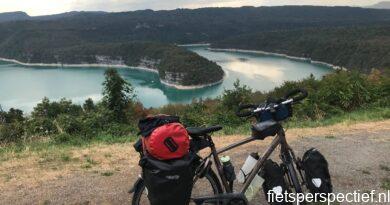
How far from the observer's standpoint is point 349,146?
7.56 metres

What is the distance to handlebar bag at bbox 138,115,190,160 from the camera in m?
3.93

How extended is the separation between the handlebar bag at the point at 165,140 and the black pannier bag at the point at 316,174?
4.54 ft

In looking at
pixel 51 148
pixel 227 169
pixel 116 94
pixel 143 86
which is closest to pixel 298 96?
pixel 227 169

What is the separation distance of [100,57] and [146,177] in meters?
175

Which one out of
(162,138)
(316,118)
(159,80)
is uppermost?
(162,138)

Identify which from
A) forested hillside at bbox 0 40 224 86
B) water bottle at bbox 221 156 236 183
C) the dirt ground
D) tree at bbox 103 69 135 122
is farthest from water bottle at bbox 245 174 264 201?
forested hillside at bbox 0 40 224 86

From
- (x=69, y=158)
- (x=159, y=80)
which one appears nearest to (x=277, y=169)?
(x=69, y=158)

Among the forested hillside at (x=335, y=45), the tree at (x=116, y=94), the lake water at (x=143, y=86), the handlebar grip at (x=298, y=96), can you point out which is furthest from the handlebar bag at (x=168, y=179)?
the forested hillside at (x=335, y=45)

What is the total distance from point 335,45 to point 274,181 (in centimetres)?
14505

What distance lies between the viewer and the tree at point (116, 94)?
794 inches

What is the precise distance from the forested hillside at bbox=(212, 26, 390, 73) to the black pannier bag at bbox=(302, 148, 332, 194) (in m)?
88.2

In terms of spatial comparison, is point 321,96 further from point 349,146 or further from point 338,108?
point 349,146

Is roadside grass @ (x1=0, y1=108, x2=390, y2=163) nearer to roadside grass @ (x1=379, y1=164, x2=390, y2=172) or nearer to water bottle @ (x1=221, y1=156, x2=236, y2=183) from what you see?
roadside grass @ (x1=379, y1=164, x2=390, y2=172)

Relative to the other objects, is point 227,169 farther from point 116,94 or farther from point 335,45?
point 335,45
